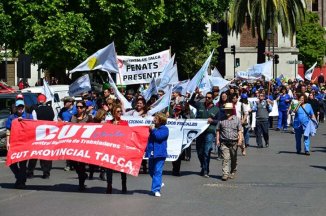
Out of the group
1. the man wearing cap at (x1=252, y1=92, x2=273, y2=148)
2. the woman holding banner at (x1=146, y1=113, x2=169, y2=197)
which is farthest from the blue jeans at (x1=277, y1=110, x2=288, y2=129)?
the woman holding banner at (x1=146, y1=113, x2=169, y2=197)

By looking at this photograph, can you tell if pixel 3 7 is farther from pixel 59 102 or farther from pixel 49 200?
pixel 49 200

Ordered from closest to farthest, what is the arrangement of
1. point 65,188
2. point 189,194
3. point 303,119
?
point 189,194 → point 65,188 → point 303,119

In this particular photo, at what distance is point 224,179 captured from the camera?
1453cm

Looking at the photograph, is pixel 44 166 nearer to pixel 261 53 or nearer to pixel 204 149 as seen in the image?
pixel 204 149

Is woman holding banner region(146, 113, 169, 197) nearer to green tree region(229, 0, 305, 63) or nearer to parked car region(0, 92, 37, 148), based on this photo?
parked car region(0, 92, 37, 148)

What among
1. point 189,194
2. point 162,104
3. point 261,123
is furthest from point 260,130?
point 189,194

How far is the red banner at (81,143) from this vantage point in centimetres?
1256

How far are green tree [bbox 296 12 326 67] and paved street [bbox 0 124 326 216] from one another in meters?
66.0

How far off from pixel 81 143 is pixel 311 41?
71.7 m

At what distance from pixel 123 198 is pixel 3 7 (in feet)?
74.2

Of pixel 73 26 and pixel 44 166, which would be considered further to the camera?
pixel 73 26

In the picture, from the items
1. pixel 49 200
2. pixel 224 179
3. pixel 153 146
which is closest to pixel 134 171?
pixel 153 146

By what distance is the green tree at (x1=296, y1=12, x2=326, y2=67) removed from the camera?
81688 mm

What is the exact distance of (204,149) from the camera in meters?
15.3
